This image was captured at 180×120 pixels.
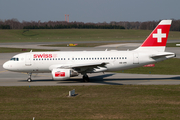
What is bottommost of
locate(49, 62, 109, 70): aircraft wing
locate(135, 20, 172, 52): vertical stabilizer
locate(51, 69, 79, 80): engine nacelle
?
locate(51, 69, 79, 80): engine nacelle

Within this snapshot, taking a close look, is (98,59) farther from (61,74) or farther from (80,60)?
(61,74)

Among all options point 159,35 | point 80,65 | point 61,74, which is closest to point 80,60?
point 80,65

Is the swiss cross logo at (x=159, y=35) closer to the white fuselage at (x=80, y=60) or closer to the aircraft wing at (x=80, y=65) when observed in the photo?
the white fuselage at (x=80, y=60)

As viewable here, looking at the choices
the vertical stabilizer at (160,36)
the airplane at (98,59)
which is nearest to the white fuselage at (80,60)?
the airplane at (98,59)

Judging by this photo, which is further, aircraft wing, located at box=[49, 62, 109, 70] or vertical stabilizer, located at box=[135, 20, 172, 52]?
vertical stabilizer, located at box=[135, 20, 172, 52]

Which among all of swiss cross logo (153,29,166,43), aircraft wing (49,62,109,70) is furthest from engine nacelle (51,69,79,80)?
swiss cross logo (153,29,166,43)

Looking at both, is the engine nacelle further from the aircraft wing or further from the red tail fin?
the red tail fin
